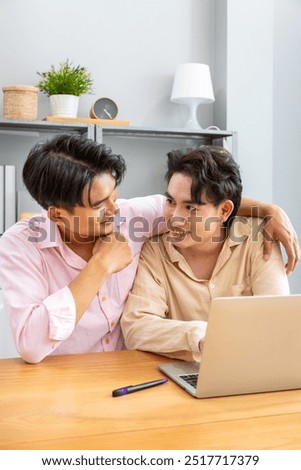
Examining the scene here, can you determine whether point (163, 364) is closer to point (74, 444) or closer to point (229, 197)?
point (74, 444)

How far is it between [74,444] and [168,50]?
323 cm

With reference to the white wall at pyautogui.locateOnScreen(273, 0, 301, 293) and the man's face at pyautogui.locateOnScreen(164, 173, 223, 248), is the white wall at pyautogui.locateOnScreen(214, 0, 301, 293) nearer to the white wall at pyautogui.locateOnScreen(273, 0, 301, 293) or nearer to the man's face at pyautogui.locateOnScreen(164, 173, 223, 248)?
the white wall at pyautogui.locateOnScreen(273, 0, 301, 293)

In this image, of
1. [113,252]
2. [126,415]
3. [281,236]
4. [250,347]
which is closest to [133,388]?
[126,415]

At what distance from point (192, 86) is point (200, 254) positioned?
2.04 meters

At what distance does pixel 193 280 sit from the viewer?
69.9 inches

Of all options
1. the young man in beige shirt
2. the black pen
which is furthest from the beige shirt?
the black pen

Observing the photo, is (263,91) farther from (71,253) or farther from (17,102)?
(71,253)

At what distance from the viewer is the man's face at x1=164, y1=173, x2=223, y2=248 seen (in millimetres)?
1768

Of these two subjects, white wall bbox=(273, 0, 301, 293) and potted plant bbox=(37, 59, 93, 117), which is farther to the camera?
white wall bbox=(273, 0, 301, 293)

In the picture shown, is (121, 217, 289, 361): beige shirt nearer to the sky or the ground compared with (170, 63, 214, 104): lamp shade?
nearer to the ground

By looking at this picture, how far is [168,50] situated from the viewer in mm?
3859

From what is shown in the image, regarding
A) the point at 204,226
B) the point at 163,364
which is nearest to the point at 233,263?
the point at 204,226

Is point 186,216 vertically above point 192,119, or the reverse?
point 192,119

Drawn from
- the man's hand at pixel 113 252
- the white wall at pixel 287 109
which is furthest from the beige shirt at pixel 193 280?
the white wall at pixel 287 109
